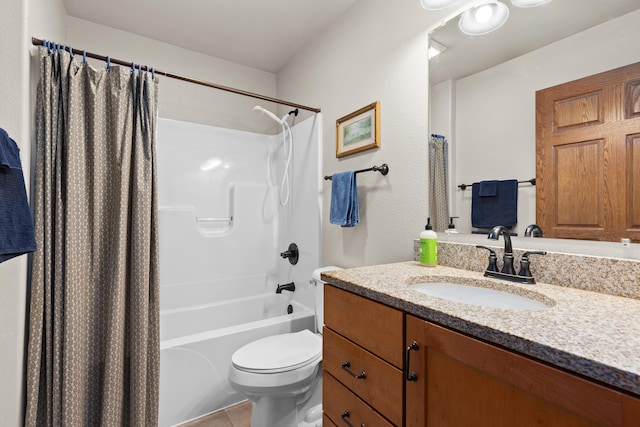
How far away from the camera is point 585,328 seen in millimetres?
593

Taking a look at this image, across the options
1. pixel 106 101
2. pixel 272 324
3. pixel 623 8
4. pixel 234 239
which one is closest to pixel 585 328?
pixel 623 8

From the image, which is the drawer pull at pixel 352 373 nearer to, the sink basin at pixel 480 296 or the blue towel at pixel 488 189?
the sink basin at pixel 480 296

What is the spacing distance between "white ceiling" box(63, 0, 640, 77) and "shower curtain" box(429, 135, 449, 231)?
306 millimetres

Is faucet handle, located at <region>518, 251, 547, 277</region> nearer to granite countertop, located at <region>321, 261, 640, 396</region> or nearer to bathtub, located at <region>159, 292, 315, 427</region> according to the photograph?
granite countertop, located at <region>321, 261, 640, 396</region>

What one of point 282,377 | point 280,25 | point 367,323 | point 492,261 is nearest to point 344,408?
point 367,323

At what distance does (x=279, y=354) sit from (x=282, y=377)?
148 mm

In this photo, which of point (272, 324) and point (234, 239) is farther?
point (234, 239)

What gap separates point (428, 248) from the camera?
126 centimetres

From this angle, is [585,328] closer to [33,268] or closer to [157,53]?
[33,268]

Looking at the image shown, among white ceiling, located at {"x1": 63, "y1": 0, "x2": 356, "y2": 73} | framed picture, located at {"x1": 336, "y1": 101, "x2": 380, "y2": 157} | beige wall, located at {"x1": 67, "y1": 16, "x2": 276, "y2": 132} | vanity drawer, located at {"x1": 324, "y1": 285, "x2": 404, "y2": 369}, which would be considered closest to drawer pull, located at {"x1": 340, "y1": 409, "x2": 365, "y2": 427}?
vanity drawer, located at {"x1": 324, "y1": 285, "x2": 404, "y2": 369}

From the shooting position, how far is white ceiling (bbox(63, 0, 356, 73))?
1.86m

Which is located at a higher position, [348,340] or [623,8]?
[623,8]

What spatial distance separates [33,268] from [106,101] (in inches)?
32.4

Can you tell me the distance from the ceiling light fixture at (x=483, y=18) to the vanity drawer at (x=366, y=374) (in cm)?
134
